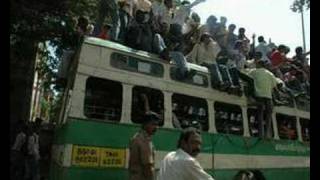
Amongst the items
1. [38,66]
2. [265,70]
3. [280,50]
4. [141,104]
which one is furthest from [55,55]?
[141,104]

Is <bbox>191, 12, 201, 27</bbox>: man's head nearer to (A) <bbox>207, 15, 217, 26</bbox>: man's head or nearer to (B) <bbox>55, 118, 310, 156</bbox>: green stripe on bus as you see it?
(A) <bbox>207, 15, 217, 26</bbox>: man's head

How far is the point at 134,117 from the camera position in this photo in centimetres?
811

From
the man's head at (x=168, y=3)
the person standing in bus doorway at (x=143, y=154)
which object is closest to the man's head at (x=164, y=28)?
the man's head at (x=168, y=3)

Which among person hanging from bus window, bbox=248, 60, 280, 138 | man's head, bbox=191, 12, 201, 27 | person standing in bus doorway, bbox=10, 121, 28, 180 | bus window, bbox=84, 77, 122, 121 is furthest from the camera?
person standing in bus doorway, bbox=10, 121, 28, 180

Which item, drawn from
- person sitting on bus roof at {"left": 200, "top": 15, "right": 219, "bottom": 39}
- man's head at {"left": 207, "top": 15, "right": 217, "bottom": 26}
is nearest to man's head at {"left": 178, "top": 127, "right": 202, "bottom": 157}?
person sitting on bus roof at {"left": 200, "top": 15, "right": 219, "bottom": 39}

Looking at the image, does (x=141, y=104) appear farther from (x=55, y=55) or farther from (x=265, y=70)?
(x=55, y=55)

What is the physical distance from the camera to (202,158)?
29.7 feet

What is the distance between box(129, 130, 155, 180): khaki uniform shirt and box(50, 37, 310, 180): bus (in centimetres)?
81

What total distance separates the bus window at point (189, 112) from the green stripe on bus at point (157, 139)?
0.71 feet

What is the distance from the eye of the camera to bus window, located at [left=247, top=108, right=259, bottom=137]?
10.5m

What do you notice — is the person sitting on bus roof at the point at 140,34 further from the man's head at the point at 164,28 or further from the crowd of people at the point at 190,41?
the man's head at the point at 164,28

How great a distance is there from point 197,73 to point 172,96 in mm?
840

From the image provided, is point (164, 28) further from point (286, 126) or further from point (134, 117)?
point (286, 126)

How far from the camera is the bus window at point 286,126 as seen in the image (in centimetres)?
1143
